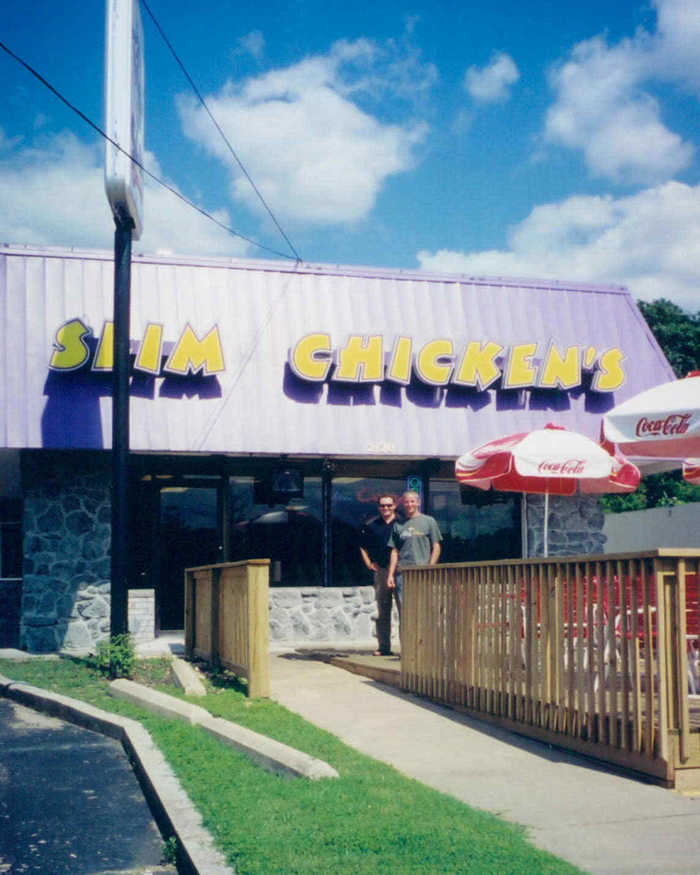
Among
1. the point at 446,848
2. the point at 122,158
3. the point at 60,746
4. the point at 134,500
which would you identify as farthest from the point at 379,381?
the point at 446,848

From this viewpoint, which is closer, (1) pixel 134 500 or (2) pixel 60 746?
(2) pixel 60 746

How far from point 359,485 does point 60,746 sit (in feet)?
26.0

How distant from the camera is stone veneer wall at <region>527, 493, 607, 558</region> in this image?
50.6 feet

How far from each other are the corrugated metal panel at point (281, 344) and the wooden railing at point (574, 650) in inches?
210

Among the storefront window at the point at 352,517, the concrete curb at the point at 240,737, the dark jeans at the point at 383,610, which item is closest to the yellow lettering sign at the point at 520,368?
the storefront window at the point at 352,517

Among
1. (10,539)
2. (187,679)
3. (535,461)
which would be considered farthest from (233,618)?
(10,539)

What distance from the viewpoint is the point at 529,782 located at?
5789 millimetres

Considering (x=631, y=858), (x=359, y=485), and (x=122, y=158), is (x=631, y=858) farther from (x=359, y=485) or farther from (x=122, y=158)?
(x=359, y=485)

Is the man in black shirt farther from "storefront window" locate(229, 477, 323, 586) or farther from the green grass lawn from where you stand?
the green grass lawn

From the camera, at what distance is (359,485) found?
588 inches

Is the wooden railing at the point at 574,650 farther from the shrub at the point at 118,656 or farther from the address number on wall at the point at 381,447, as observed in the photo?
the address number on wall at the point at 381,447

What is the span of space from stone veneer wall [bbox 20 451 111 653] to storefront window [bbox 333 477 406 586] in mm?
3499

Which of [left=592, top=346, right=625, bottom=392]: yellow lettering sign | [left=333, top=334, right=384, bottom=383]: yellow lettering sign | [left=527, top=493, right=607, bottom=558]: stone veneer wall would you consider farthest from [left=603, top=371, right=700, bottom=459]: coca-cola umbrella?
[left=527, top=493, right=607, bottom=558]: stone veneer wall

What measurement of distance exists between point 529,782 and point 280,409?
8.63m
